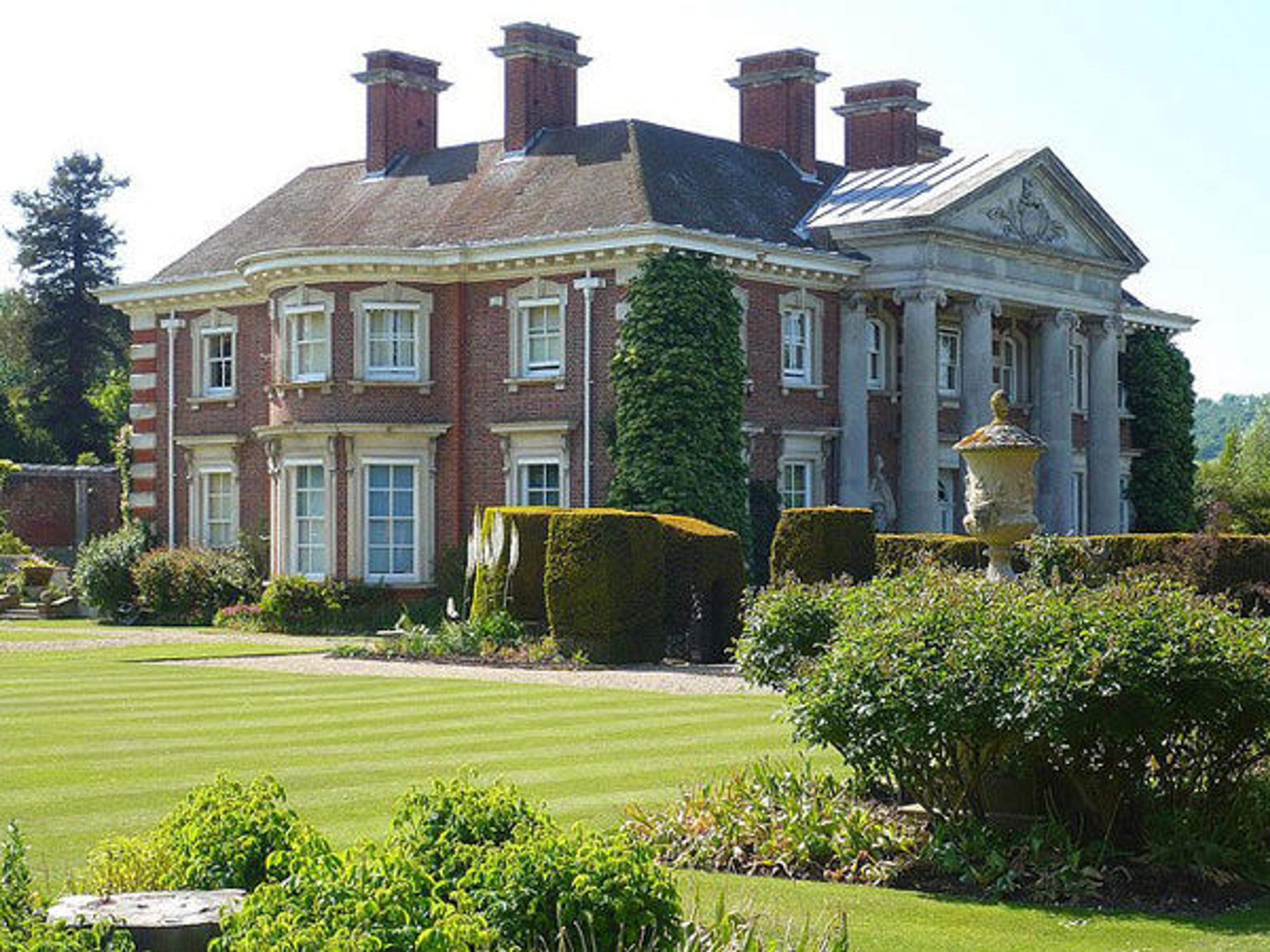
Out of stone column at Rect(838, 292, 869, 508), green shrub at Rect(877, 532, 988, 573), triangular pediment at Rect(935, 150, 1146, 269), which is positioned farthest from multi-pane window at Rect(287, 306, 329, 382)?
triangular pediment at Rect(935, 150, 1146, 269)

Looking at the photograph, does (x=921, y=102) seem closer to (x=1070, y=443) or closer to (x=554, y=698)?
(x=1070, y=443)

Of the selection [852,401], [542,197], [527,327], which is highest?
[542,197]

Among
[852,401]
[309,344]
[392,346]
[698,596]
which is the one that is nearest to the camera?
[698,596]

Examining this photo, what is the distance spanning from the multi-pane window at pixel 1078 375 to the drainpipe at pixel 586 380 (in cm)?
1535

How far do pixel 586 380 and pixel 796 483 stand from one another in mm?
5431

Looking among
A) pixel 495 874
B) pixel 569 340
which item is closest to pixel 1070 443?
pixel 569 340

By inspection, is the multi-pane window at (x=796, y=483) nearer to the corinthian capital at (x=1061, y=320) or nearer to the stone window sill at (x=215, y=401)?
the corinthian capital at (x=1061, y=320)

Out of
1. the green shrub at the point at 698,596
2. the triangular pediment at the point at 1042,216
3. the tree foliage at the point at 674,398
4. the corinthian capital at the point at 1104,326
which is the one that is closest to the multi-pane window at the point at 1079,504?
the corinthian capital at the point at 1104,326

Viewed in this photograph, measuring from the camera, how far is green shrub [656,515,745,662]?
1167 inches

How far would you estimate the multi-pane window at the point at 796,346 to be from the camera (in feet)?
129

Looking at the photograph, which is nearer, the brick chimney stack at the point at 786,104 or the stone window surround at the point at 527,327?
the stone window surround at the point at 527,327

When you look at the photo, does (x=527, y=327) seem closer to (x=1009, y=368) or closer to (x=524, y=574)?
(x=524, y=574)

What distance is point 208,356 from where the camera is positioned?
43312 millimetres

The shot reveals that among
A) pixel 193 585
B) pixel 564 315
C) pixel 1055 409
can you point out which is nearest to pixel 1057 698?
pixel 564 315
